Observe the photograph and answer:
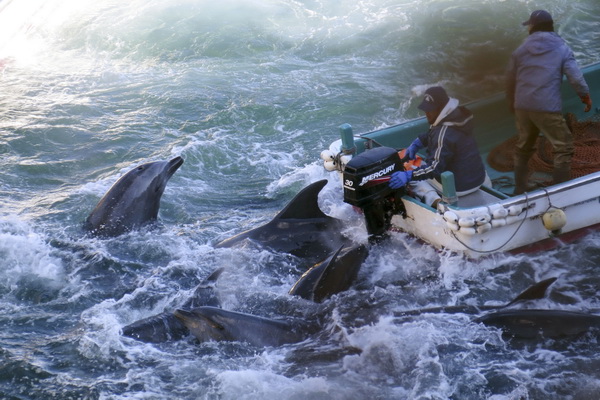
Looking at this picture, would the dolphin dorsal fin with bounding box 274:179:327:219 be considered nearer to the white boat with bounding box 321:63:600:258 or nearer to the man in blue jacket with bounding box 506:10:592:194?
the white boat with bounding box 321:63:600:258

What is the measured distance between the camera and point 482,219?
823 cm

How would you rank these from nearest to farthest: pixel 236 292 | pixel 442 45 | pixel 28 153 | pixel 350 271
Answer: pixel 350 271 < pixel 236 292 < pixel 28 153 < pixel 442 45

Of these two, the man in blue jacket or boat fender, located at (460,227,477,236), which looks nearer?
boat fender, located at (460,227,477,236)

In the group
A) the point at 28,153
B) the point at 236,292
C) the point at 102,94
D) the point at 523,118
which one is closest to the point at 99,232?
the point at 236,292

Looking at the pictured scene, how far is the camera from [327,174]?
1202 centimetres

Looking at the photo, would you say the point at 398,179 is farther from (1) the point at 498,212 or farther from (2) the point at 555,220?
(2) the point at 555,220

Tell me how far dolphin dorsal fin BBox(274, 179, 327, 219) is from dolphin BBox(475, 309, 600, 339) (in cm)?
310

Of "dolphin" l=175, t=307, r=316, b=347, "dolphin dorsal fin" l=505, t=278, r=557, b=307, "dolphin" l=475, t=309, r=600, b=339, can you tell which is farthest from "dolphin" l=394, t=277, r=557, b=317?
"dolphin" l=175, t=307, r=316, b=347

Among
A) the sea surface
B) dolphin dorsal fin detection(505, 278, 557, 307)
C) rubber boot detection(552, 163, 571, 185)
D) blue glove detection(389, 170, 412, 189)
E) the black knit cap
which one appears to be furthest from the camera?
rubber boot detection(552, 163, 571, 185)

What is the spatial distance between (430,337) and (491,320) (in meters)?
0.63

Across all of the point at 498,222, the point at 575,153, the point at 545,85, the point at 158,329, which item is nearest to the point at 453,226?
the point at 498,222

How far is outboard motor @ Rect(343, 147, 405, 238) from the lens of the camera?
880cm

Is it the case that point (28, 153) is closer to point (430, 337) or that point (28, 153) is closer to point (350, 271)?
point (350, 271)

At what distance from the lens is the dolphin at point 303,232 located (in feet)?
32.3
